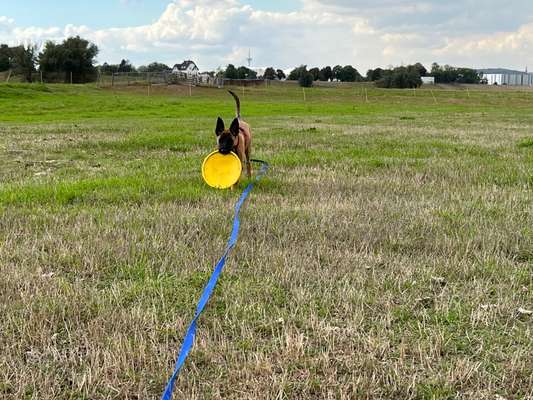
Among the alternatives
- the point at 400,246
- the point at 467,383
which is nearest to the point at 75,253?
the point at 400,246

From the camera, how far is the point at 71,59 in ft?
235

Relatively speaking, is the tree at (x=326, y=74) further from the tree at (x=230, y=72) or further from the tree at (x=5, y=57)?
the tree at (x=5, y=57)

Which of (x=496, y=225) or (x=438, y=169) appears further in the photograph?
(x=438, y=169)

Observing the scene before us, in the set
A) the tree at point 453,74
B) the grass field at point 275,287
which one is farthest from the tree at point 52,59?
the tree at point 453,74

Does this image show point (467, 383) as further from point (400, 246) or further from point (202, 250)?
point (202, 250)

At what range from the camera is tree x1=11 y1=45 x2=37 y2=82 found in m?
70.8

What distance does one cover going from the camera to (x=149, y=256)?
14.5ft

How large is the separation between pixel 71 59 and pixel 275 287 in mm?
75529

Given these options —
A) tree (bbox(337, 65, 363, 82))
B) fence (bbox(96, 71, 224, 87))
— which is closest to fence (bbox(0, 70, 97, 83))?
fence (bbox(96, 71, 224, 87))

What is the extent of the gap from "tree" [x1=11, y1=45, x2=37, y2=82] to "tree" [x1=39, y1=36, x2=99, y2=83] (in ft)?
4.11

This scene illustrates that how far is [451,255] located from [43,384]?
3.36 meters

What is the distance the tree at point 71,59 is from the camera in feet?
233

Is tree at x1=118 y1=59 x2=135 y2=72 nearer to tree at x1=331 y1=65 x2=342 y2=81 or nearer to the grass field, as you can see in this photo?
tree at x1=331 y1=65 x2=342 y2=81

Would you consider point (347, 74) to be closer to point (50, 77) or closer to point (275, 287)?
point (50, 77)
